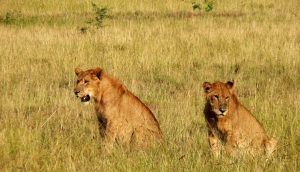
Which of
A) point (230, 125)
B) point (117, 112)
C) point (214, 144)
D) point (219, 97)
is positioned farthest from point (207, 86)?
point (117, 112)

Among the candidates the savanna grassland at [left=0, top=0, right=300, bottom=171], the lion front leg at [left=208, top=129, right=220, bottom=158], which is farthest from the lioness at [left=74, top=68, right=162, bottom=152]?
the lion front leg at [left=208, top=129, right=220, bottom=158]

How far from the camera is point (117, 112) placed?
21.3 ft

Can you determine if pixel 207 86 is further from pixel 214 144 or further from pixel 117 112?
pixel 117 112

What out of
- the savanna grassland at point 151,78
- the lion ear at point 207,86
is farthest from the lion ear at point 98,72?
the lion ear at point 207,86

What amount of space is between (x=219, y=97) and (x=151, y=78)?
17.9 ft

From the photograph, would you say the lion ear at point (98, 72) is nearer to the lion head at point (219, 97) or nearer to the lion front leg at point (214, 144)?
the lion head at point (219, 97)

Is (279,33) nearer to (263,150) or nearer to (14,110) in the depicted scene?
(14,110)

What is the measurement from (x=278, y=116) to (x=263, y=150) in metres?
1.47

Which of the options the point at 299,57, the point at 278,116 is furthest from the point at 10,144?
the point at 299,57

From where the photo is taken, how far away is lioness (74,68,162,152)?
6.38m

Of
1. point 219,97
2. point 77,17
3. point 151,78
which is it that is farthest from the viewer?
point 77,17

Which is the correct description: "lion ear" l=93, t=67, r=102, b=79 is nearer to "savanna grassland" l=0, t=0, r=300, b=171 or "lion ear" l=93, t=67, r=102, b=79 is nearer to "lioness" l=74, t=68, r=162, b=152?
"lioness" l=74, t=68, r=162, b=152

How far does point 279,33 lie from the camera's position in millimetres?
15789

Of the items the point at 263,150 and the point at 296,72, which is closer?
the point at 263,150
